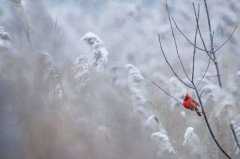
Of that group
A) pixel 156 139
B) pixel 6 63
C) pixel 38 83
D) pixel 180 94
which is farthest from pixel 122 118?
pixel 6 63

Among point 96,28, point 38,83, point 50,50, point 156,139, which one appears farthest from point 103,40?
point 156,139

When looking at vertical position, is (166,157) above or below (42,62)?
below

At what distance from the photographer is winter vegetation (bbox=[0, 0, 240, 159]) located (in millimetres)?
2600

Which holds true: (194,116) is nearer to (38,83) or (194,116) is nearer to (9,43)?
(38,83)

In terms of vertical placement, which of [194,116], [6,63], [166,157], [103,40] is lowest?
[166,157]

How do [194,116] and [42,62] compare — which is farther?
[194,116]

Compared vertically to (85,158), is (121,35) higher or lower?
higher

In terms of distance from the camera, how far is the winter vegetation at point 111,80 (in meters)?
2.60

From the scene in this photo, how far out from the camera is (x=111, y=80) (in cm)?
285

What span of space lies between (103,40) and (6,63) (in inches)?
28.5

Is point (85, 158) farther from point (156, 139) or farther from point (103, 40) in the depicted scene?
point (103, 40)

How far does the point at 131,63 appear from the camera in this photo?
2797 mm

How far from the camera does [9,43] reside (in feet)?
8.23

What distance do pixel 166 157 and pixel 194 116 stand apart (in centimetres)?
39
